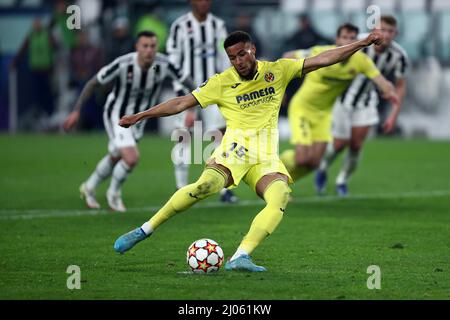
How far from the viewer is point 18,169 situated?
18859 mm

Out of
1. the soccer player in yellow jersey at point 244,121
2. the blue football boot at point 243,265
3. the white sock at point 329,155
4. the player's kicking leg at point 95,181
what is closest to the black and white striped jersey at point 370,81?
the white sock at point 329,155

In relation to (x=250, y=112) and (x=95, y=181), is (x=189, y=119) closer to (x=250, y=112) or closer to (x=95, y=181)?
(x=95, y=181)

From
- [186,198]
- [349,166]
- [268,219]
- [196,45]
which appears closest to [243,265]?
[268,219]

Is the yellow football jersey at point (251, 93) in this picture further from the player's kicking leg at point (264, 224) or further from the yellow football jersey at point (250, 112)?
the player's kicking leg at point (264, 224)

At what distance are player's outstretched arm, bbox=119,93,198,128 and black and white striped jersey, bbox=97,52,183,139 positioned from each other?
13.5 ft

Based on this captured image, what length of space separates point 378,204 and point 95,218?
11.8 feet

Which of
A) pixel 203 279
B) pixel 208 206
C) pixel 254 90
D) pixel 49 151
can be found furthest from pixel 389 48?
pixel 49 151

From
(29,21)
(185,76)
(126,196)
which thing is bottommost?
(126,196)

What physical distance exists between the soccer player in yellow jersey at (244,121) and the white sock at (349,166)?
236 inches

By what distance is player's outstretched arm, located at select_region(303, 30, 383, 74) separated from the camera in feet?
29.8

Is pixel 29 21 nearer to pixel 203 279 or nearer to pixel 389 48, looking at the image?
pixel 389 48

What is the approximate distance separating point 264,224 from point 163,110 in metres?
1.19

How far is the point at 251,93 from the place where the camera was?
372 inches

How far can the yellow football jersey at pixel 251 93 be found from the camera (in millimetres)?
9414
